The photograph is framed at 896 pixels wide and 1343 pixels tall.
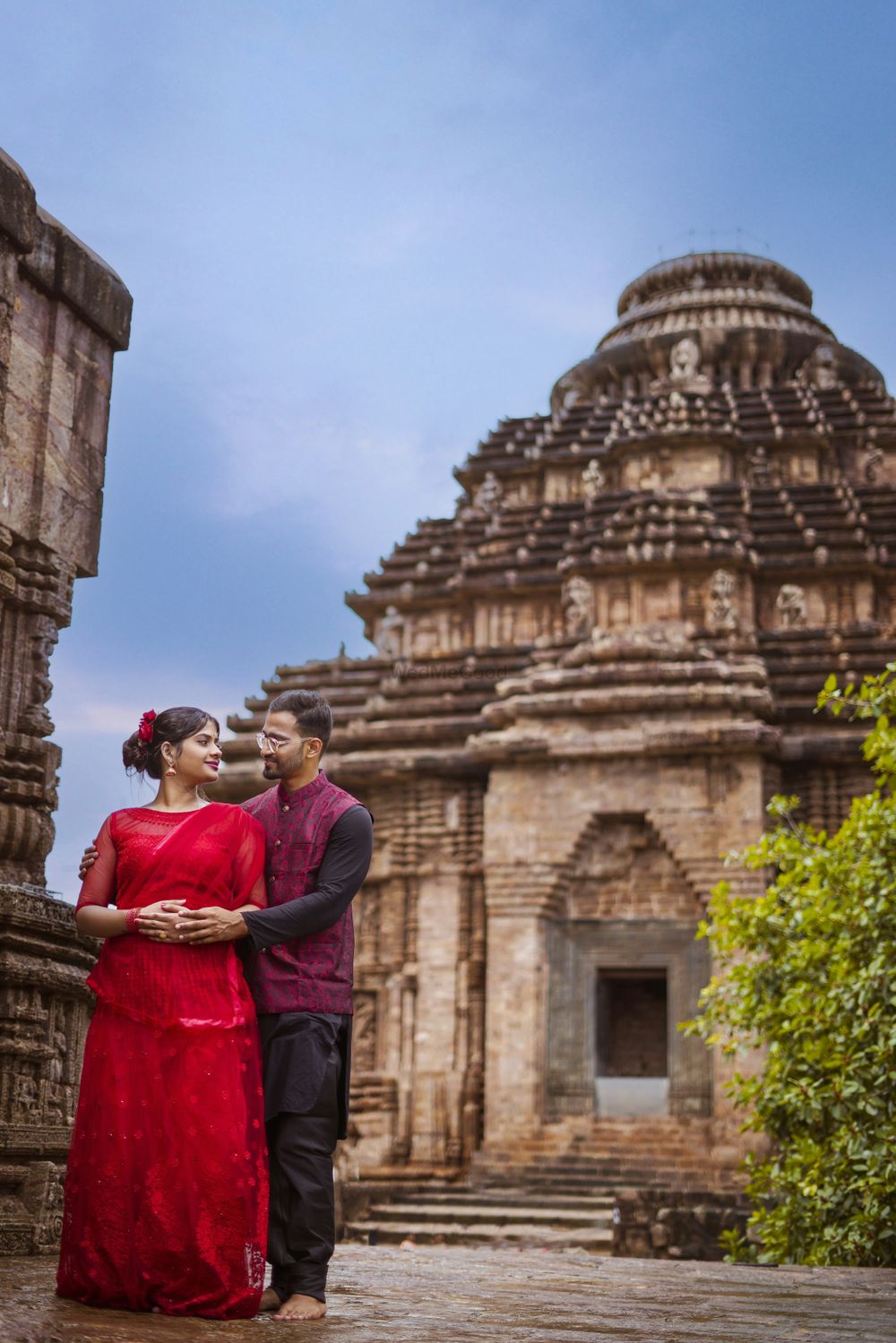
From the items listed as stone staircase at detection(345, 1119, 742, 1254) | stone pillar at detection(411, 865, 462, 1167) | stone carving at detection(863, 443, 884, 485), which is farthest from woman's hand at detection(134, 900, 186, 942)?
stone carving at detection(863, 443, 884, 485)

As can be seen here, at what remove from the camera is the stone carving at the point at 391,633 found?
29.1 m

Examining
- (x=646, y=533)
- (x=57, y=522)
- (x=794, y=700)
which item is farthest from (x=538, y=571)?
(x=57, y=522)

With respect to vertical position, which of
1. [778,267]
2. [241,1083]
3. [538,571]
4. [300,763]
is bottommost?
[241,1083]

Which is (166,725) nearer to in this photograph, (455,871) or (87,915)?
(87,915)

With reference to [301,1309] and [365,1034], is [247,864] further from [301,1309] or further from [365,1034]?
[365,1034]

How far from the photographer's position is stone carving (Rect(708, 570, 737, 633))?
24969 mm

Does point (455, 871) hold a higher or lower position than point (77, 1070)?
higher

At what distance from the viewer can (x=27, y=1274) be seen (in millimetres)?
6109

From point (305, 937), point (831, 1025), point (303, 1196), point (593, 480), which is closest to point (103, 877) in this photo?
point (305, 937)

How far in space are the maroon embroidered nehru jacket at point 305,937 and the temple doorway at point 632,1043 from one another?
1574cm

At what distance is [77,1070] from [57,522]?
8.94 ft

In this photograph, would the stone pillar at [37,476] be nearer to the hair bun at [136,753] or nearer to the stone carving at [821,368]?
the hair bun at [136,753]

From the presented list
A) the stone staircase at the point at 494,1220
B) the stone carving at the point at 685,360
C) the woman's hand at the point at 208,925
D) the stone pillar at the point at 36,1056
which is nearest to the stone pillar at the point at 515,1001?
the stone staircase at the point at 494,1220

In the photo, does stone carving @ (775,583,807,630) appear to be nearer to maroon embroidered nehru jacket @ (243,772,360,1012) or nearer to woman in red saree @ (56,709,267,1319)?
maroon embroidered nehru jacket @ (243,772,360,1012)
